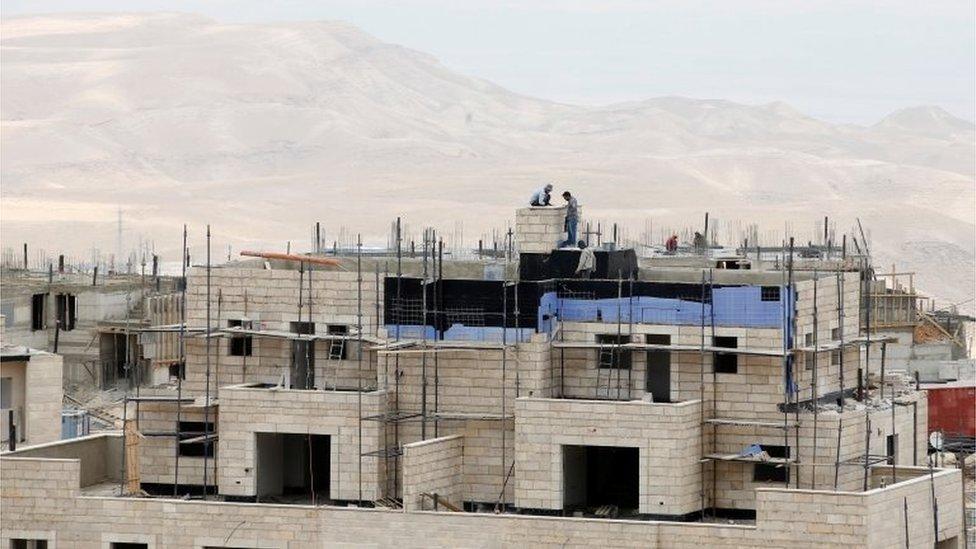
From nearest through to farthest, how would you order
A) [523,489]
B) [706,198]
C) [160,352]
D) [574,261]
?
[523,489], [574,261], [160,352], [706,198]

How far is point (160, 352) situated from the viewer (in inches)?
2657

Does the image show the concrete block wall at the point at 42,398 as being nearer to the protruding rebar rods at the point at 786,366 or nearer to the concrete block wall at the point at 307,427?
the concrete block wall at the point at 307,427

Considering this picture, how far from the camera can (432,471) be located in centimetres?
4134

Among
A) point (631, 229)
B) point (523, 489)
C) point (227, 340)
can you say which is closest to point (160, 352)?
point (227, 340)

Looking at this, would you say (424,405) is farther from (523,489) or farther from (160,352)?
(160,352)

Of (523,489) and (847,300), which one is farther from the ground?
(847,300)

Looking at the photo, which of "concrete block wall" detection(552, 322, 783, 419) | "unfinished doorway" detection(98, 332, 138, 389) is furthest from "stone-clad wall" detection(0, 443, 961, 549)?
"unfinished doorway" detection(98, 332, 138, 389)

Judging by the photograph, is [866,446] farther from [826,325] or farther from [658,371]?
[658,371]

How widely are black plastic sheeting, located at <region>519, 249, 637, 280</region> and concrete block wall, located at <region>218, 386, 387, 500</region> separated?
344cm

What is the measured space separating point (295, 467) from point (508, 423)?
13.8 ft

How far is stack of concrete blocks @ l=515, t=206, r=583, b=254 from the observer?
4447 cm

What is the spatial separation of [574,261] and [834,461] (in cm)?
550

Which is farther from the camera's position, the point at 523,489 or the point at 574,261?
the point at 574,261

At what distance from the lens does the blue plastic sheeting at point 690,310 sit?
4159 centimetres
